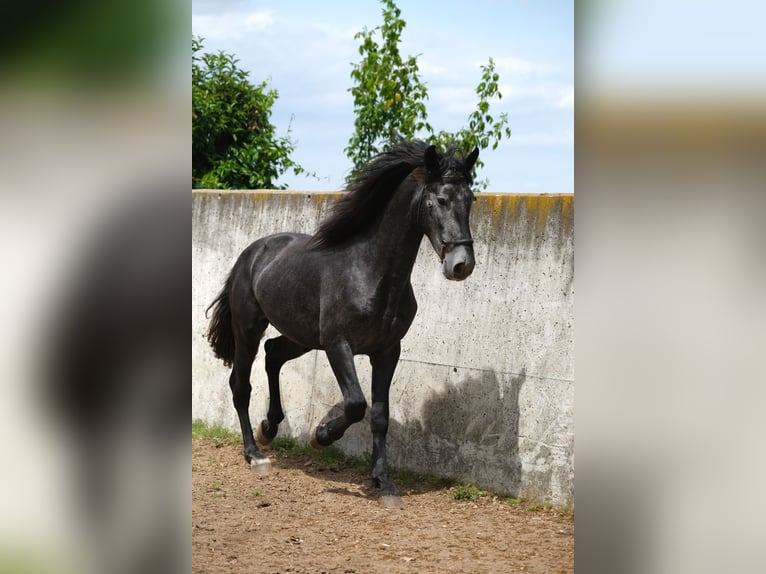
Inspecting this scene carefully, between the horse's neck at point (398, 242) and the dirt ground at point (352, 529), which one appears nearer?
the dirt ground at point (352, 529)

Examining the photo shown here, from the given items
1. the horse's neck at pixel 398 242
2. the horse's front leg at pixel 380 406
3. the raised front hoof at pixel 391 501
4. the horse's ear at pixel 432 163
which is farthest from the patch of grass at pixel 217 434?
the horse's ear at pixel 432 163

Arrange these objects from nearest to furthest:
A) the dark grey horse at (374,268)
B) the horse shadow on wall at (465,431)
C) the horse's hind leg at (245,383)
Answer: the dark grey horse at (374,268), the horse shadow on wall at (465,431), the horse's hind leg at (245,383)

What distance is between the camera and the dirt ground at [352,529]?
4688 mm

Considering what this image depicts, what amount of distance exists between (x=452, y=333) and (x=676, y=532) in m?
5.05

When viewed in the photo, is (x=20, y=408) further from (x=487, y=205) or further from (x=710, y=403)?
(x=487, y=205)

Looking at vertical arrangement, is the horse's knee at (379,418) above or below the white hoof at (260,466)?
above

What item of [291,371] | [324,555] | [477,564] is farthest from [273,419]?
[477,564]

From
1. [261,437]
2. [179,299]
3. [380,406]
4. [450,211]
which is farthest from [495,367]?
[179,299]

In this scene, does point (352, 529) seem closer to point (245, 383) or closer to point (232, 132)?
point (245, 383)

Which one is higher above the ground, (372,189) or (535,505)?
(372,189)

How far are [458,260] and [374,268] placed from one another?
2.71 feet

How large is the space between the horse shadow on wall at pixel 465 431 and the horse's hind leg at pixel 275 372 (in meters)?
0.80

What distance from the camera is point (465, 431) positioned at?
6.20 metres

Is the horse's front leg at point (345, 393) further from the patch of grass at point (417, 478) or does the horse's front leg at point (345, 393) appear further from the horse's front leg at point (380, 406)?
the patch of grass at point (417, 478)
